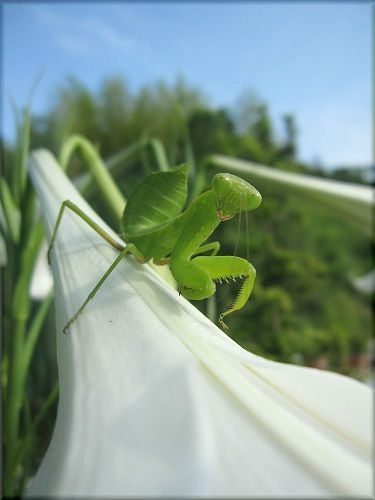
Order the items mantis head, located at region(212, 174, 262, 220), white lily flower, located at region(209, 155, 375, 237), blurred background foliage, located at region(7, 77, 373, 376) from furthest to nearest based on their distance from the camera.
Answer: blurred background foliage, located at region(7, 77, 373, 376) → white lily flower, located at region(209, 155, 375, 237) → mantis head, located at region(212, 174, 262, 220)

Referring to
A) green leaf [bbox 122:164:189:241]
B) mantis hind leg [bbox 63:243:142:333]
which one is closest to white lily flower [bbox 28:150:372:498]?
mantis hind leg [bbox 63:243:142:333]

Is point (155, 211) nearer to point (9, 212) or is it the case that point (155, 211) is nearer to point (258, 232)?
point (9, 212)

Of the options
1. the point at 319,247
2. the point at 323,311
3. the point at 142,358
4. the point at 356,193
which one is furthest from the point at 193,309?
the point at 319,247

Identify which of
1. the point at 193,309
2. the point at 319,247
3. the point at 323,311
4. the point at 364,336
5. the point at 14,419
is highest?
the point at 193,309

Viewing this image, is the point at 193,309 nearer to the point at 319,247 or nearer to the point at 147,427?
the point at 147,427

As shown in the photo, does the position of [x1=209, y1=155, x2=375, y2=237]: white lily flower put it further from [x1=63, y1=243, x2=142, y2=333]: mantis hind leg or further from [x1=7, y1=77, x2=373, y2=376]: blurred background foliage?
[x1=63, y1=243, x2=142, y2=333]: mantis hind leg

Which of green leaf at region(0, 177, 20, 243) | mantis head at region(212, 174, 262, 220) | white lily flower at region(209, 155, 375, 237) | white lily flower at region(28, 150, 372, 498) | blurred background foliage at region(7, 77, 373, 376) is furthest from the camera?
blurred background foliage at region(7, 77, 373, 376)
